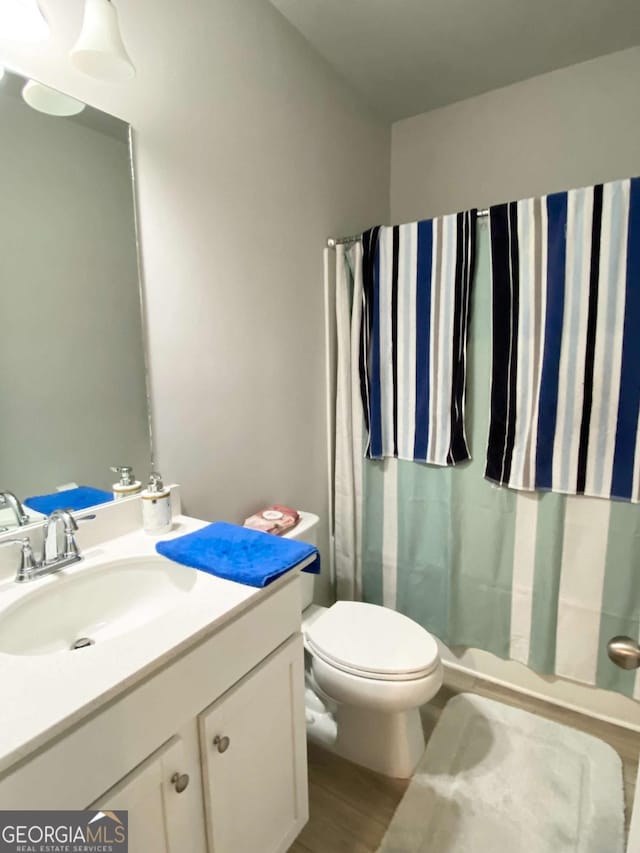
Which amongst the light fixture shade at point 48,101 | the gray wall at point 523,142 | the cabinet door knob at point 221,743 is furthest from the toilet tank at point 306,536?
the gray wall at point 523,142

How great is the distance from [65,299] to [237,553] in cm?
76

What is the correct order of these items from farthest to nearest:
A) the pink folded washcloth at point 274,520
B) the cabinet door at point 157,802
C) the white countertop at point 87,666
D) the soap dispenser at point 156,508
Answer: the pink folded washcloth at point 274,520
the soap dispenser at point 156,508
the cabinet door at point 157,802
the white countertop at point 87,666

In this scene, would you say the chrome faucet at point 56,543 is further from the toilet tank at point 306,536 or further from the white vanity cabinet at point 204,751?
the toilet tank at point 306,536

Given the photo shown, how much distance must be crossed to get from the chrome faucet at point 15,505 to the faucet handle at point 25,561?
0.05m

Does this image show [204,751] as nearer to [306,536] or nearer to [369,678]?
[369,678]

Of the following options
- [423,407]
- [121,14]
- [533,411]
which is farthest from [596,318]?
[121,14]

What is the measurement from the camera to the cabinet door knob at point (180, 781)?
0.80m

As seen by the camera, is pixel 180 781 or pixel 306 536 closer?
pixel 180 781

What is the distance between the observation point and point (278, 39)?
159 cm

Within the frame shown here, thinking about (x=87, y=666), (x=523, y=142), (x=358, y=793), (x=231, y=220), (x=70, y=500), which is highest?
(x=523, y=142)

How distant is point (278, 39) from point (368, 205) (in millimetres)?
770

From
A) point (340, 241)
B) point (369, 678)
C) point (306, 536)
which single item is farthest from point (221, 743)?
point (340, 241)

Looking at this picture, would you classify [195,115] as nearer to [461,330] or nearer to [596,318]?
[461,330]

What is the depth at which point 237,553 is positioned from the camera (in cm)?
107
